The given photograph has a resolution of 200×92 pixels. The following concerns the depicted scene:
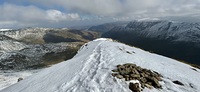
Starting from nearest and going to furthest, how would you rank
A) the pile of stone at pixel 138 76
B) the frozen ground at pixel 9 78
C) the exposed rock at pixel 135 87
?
the exposed rock at pixel 135 87 → the pile of stone at pixel 138 76 → the frozen ground at pixel 9 78

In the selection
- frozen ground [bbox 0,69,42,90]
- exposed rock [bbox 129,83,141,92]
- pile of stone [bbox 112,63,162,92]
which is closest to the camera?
exposed rock [bbox 129,83,141,92]

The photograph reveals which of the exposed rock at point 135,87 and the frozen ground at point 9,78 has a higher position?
the exposed rock at point 135,87

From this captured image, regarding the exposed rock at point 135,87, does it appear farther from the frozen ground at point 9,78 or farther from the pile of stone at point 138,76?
the frozen ground at point 9,78

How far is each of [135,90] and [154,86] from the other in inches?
121

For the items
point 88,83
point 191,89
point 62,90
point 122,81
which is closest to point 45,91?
point 62,90

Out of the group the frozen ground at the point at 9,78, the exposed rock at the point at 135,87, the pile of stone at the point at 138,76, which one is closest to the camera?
the exposed rock at the point at 135,87

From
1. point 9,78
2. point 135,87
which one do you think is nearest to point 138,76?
point 135,87

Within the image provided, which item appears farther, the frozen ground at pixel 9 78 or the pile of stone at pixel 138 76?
the frozen ground at pixel 9 78

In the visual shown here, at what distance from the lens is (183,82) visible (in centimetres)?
2688

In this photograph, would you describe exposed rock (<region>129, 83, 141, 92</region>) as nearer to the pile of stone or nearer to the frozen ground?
the pile of stone

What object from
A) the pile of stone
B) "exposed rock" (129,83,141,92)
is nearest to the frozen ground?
the pile of stone

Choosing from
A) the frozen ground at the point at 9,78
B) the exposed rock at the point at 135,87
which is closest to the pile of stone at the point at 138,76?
the exposed rock at the point at 135,87

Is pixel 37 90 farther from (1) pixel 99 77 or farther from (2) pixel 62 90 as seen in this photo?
(1) pixel 99 77

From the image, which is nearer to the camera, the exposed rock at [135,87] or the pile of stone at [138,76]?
the exposed rock at [135,87]
